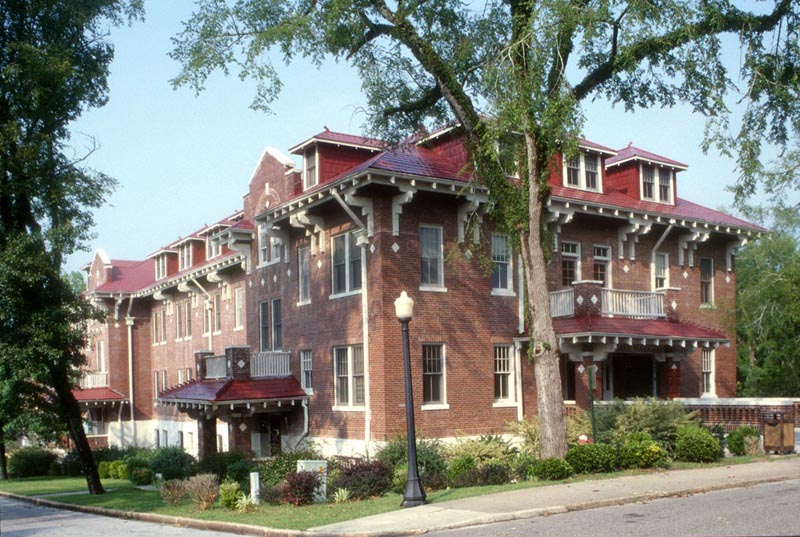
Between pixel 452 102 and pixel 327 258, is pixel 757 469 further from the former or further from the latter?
pixel 327 258

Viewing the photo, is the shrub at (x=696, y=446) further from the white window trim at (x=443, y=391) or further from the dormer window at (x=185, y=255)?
the dormer window at (x=185, y=255)

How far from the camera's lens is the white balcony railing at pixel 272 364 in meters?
30.3

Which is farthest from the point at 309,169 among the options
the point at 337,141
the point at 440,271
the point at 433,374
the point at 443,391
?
the point at 443,391

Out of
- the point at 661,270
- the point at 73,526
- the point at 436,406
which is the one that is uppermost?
the point at 661,270

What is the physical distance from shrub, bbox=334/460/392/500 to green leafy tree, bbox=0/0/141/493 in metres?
7.91

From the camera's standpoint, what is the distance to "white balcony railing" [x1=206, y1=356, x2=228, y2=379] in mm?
30938

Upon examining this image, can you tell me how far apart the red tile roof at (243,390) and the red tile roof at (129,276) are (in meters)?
22.4

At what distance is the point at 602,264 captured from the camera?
30.7 m

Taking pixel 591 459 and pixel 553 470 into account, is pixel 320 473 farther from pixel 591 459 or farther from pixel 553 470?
pixel 591 459

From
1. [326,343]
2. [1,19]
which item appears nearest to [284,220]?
[326,343]

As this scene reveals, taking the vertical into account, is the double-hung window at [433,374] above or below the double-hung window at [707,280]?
below

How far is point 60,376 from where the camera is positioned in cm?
2547

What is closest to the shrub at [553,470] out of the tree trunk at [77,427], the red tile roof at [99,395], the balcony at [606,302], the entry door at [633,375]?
the balcony at [606,302]

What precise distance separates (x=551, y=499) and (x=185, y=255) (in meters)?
34.1
